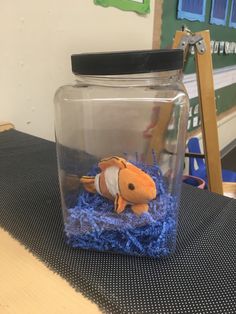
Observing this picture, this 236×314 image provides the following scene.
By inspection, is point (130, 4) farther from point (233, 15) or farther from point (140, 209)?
point (233, 15)

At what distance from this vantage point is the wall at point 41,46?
0.72m

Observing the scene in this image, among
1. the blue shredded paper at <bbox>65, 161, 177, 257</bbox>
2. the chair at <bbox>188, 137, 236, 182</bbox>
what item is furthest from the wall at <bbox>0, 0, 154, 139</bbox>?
the chair at <bbox>188, 137, 236, 182</bbox>

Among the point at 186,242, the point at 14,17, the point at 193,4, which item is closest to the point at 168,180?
the point at 186,242

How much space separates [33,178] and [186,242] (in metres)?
0.28

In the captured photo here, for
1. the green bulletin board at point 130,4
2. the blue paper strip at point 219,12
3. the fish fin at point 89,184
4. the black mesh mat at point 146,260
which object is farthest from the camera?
the blue paper strip at point 219,12

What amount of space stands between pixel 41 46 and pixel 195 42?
0.41m

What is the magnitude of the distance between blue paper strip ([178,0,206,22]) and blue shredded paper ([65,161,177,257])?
1182mm

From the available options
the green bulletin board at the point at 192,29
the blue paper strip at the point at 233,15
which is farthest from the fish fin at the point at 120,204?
the blue paper strip at the point at 233,15

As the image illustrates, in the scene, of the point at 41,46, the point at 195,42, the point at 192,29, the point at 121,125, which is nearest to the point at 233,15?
the point at 192,29

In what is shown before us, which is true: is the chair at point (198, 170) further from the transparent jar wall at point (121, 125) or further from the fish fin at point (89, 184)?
the fish fin at point (89, 184)

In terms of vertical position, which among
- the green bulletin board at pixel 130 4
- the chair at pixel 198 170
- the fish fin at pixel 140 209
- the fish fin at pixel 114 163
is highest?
the green bulletin board at pixel 130 4

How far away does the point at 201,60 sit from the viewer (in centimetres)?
75

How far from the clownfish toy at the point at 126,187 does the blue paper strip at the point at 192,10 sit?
1166 millimetres

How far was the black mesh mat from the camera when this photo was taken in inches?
9.9
